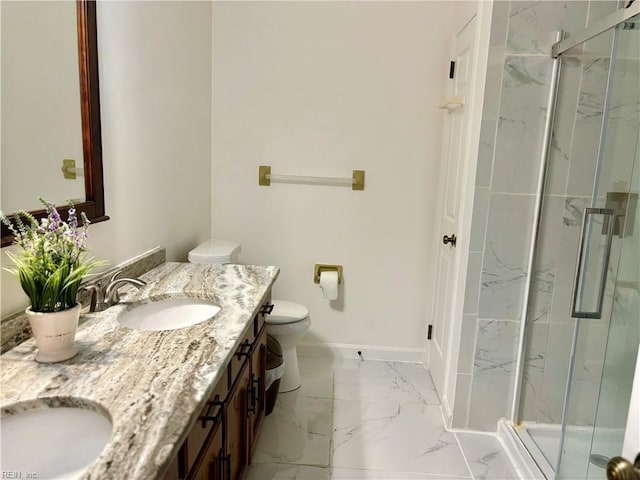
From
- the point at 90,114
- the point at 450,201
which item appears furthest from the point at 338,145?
the point at 90,114

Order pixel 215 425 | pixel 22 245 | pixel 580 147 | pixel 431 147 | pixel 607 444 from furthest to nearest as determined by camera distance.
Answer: pixel 431 147 → pixel 580 147 → pixel 607 444 → pixel 215 425 → pixel 22 245

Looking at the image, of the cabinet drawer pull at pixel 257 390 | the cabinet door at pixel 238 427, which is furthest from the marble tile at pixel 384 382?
the cabinet door at pixel 238 427

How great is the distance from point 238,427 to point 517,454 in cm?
135

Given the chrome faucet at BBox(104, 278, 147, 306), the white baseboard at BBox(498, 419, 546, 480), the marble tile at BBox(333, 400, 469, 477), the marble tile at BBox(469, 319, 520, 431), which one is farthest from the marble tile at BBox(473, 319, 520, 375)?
the chrome faucet at BBox(104, 278, 147, 306)

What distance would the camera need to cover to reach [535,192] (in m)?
2.15

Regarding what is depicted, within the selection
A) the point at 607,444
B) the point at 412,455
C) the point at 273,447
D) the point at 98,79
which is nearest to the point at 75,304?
the point at 98,79

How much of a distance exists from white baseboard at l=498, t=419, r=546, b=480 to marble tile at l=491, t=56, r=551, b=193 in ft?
3.87

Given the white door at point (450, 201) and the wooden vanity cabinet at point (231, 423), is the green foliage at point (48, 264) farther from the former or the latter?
the white door at point (450, 201)

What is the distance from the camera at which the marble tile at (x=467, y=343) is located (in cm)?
226

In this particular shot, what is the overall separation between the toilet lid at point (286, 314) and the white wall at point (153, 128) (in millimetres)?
607

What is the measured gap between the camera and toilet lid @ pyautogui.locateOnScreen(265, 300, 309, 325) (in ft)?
8.16

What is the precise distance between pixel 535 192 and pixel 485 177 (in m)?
0.25

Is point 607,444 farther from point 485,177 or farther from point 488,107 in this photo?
point 488,107

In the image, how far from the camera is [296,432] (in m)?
2.27
